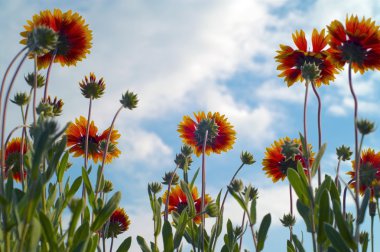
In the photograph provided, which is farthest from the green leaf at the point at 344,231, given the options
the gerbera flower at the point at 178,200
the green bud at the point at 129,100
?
the gerbera flower at the point at 178,200

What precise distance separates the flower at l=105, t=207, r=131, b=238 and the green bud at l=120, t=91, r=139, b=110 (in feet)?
3.14

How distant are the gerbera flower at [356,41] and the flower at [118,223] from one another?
1870 millimetres

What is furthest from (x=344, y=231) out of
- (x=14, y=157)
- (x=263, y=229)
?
(x=14, y=157)

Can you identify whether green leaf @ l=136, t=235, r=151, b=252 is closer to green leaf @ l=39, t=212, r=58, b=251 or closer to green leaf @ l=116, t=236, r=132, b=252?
green leaf @ l=116, t=236, r=132, b=252

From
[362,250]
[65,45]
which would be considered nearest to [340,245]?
[362,250]

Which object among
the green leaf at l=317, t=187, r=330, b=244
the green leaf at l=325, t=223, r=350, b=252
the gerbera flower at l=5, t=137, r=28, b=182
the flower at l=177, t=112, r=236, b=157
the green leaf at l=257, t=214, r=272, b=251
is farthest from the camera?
the flower at l=177, t=112, r=236, b=157

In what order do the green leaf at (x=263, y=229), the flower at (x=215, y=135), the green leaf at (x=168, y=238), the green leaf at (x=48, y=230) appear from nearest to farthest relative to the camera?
the green leaf at (x=48, y=230)
the green leaf at (x=263, y=229)
the green leaf at (x=168, y=238)
the flower at (x=215, y=135)

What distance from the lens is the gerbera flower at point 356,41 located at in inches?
95.0

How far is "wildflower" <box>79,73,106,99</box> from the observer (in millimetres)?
2910

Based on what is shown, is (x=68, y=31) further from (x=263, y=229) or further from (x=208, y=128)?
(x=263, y=229)

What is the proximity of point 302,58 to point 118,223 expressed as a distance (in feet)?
5.49

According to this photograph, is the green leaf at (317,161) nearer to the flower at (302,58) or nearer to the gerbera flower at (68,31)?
the flower at (302,58)

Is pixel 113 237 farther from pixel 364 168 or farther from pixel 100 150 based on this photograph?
pixel 364 168

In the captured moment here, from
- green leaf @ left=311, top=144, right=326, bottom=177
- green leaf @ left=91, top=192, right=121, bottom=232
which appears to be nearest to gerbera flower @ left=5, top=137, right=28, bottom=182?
green leaf @ left=91, top=192, right=121, bottom=232
